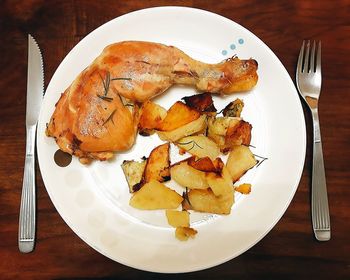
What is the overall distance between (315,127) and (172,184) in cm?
58

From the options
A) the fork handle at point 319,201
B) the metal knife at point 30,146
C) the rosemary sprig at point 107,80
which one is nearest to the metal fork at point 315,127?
the fork handle at point 319,201

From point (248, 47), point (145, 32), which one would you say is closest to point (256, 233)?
point (248, 47)

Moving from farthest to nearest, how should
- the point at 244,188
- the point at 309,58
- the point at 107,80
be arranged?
the point at 309,58 → the point at 244,188 → the point at 107,80

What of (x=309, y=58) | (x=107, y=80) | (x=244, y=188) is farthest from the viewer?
(x=309, y=58)

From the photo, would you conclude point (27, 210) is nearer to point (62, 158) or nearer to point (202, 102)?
point (62, 158)

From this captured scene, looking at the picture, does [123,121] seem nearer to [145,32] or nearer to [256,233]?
[145,32]

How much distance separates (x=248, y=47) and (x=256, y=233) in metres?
0.70

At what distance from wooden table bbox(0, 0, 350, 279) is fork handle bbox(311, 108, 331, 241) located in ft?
0.10

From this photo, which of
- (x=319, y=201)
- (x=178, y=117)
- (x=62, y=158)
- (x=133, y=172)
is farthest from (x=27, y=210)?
(x=319, y=201)

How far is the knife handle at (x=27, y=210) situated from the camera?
153 cm

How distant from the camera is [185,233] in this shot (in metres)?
1.47

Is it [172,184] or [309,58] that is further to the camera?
[309,58]

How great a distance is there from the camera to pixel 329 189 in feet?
5.07

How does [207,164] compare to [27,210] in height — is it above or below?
above
